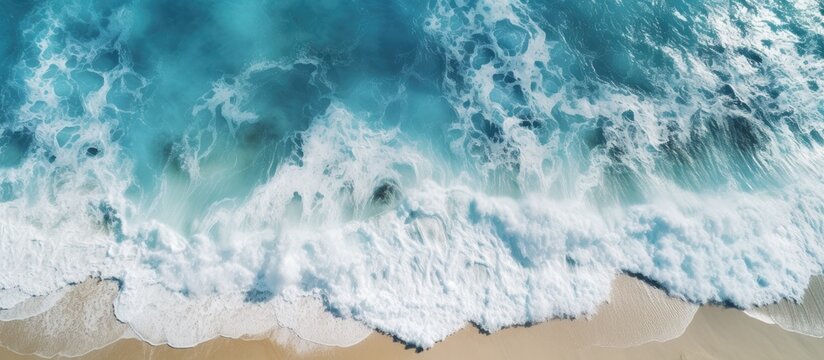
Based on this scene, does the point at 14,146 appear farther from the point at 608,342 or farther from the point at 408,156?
the point at 608,342

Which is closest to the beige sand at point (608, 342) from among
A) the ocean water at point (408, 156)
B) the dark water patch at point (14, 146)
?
the ocean water at point (408, 156)

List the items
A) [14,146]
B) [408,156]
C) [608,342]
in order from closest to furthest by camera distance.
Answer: [608,342] < [14,146] < [408,156]

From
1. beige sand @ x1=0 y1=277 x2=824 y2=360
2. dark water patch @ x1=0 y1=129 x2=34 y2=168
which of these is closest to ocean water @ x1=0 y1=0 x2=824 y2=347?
dark water patch @ x1=0 y1=129 x2=34 y2=168

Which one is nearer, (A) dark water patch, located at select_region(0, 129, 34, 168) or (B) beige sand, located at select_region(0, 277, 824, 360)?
(B) beige sand, located at select_region(0, 277, 824, 360)

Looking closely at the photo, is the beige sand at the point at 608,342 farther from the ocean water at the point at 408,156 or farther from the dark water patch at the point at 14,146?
the dark water patch at the point at 14,146

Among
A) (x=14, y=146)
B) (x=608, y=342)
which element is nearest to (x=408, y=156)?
(x=608, y=342)

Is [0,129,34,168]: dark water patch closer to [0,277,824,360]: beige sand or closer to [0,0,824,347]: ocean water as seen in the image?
[0,0,824,347]: ocean water

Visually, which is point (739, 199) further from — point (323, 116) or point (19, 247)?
point (19, 247)
